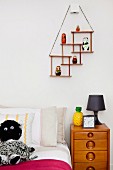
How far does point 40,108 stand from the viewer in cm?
384

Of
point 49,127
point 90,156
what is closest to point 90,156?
point 90,156

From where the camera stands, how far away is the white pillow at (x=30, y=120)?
330 centimetres

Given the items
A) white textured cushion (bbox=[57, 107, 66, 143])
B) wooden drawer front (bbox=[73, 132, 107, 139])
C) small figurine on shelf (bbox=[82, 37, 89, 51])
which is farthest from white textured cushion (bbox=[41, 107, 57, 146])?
small figurine on shelf (bbox=[82, 37, 89, 51])

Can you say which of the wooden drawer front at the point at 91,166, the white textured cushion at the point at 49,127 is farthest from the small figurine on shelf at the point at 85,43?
the wooden drawer front at the point at 91,166

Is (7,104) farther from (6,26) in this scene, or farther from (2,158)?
(2,158)

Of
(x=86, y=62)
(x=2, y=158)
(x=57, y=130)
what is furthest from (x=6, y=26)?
(x=2, y=158)

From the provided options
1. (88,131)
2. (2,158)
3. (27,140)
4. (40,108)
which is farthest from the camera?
(40,108)

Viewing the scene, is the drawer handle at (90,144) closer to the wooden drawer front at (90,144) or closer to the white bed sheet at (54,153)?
the wooden drawer front at (90,144)

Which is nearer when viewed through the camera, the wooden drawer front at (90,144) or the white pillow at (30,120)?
the white pillow at (30,120)

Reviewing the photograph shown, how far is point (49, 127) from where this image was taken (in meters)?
3.45

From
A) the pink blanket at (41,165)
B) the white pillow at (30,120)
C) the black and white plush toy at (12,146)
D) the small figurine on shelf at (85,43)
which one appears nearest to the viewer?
the pink blanket at (41,165)

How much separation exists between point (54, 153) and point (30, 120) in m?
0.48

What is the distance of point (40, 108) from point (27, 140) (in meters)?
0.66

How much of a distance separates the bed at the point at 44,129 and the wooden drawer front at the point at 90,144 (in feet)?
0.47
